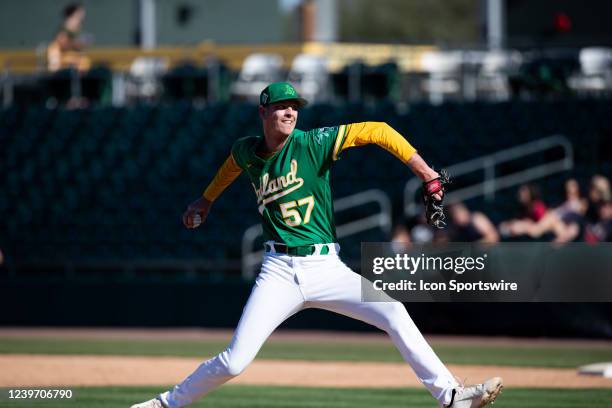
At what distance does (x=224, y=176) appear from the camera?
274 inches

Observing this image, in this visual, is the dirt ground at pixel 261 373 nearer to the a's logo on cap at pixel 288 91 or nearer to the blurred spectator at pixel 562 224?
the blurred spectator at pixel 562 224

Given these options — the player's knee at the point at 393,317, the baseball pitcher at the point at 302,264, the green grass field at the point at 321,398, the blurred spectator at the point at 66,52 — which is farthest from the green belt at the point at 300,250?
the blurred spectator at the point at 66,52

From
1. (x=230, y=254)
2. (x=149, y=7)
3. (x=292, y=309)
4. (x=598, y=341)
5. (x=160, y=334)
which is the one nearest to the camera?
(x=292, y=309)

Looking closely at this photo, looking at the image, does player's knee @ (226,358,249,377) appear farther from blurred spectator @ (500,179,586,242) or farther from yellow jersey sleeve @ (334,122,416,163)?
blurred spectator @ (500,179,586,242)

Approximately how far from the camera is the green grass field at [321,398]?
27.5 feet

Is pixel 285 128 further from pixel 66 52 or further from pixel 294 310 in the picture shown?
pixel 66 52

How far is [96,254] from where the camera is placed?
17484 mm

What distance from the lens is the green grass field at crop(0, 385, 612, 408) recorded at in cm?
839

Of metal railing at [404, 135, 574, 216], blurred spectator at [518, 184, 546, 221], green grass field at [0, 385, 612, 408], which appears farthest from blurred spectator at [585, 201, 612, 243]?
green grass field at [0, 385, 612, 408]

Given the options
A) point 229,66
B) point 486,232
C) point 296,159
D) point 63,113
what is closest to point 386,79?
point 229,66

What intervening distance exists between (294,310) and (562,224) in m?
8.26

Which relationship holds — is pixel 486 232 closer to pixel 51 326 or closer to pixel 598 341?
pixel 598 341

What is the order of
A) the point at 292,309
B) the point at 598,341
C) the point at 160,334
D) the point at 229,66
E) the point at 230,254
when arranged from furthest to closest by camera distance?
the point at 229,66 < the point at 230,254 < the point at 160,334 < the point at 598,341 < the point at 292,309

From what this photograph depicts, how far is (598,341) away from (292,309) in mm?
8396
